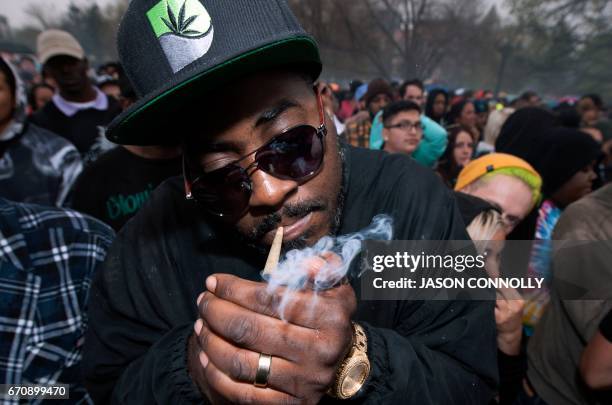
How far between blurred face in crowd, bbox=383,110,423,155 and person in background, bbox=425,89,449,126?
165 inches

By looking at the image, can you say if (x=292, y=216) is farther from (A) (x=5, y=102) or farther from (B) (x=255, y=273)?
(A) (x=5, y=102)

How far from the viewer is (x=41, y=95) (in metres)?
8.45

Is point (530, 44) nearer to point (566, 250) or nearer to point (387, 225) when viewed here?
point (566, 250)

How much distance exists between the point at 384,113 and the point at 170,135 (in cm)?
375

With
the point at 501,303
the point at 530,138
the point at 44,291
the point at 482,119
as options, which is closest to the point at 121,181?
the point at 44,291

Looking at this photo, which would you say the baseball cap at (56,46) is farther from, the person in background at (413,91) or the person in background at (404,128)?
the person in background at (413,91)

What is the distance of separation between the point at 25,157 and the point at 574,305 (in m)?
3.78

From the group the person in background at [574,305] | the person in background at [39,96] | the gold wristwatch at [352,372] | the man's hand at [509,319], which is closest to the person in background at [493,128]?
the person in background at [574,305]

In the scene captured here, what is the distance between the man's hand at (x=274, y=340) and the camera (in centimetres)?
Result: 81

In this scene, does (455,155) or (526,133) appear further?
(455,155)

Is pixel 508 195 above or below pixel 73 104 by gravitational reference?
below

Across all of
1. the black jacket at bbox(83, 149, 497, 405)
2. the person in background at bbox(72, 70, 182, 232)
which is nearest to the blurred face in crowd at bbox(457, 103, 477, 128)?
the person in background at bbox(72, 70, 182, 232)

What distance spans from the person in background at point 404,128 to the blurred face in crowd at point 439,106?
420cm

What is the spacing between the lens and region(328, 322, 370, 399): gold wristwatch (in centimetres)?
97
